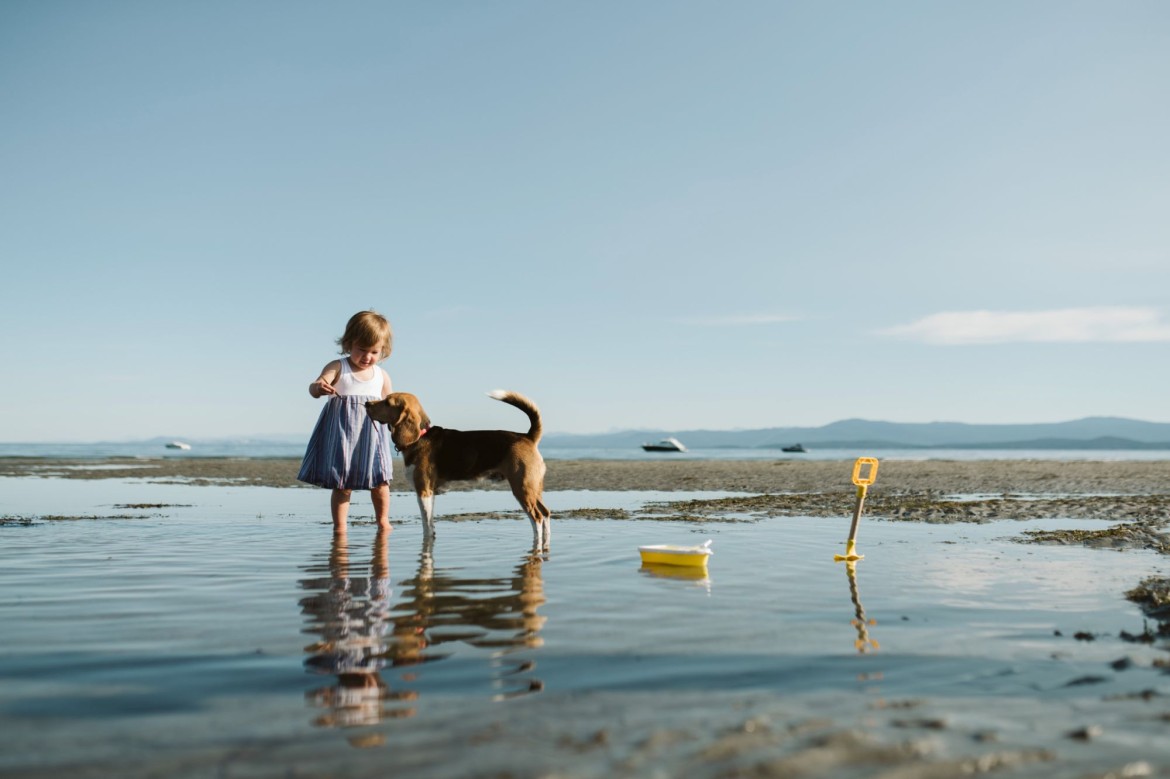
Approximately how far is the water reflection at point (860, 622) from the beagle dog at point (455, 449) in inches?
157

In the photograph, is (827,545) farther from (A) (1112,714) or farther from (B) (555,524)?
(A) (1112,714)

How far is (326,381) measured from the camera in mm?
9914

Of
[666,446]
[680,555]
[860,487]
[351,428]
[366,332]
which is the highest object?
[366,332]

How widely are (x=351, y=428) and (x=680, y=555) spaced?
15.4 ft

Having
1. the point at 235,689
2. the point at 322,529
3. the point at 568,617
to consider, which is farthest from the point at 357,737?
the point at 322,529

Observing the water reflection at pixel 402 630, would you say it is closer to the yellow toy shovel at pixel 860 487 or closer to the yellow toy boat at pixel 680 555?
the yellow toy boat at pixel 680 555

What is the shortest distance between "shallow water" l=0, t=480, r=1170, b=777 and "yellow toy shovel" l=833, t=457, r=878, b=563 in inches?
9.1

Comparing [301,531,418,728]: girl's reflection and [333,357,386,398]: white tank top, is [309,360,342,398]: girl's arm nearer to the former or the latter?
[333,357,386,398]: white tank top

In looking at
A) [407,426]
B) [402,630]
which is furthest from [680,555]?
[407,426]

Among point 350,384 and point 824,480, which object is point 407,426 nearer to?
point 350,384

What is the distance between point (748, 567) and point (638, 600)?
Result: 6.54 ft

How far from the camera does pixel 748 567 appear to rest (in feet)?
24.6

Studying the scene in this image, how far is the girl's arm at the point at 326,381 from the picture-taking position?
9.69 metres

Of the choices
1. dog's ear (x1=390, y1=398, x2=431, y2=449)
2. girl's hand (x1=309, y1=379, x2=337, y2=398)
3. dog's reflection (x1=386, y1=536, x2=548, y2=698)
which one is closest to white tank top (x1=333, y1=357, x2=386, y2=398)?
girl's hand (x1=309, y1=379, x2=337, y2=398)
